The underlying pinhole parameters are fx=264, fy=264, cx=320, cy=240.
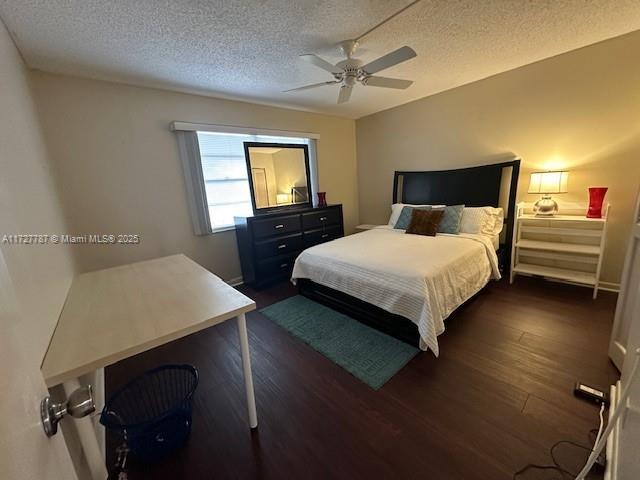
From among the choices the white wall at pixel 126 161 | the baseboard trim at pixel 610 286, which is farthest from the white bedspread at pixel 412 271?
the white wall at pixel 126 161

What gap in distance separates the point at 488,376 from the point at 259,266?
2.47m

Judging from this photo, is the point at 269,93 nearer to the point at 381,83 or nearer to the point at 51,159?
the point at 381,83

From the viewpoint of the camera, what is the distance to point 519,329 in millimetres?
2170

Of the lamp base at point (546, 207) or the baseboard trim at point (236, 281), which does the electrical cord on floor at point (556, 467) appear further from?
the baseboard trim at point (236, 281)

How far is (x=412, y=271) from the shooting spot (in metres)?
2.03

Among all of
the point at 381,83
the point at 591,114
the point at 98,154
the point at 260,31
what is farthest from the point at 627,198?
the point at 98,154

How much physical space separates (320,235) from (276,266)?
2.75ft

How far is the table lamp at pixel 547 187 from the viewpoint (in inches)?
104

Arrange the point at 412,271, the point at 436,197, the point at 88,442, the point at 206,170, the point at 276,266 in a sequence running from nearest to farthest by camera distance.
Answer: the point at 88,442
the point at 412,271
the point at 206,170
the point at 276,266
the point at 436,197

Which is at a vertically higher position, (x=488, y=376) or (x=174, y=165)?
(x=174, y=165)

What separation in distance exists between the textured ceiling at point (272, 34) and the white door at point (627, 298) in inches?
62.6

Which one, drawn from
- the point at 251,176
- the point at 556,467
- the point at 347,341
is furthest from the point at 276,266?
the point at 556,467

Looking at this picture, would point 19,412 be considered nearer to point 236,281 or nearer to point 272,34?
point 272,34

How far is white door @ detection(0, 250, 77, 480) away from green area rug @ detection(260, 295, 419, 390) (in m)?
1.54
